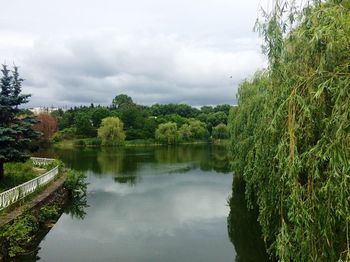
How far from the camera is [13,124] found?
15453 mm

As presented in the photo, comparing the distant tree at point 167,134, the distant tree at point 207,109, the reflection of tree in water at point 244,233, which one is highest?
the distant tree at point 207,109

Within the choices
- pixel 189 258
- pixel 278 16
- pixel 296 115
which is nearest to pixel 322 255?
pixel 296 115

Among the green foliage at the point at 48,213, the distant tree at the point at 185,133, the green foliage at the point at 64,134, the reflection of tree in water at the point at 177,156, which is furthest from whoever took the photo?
the distant tree at the point at 185,133

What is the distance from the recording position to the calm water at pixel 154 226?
11586 mm

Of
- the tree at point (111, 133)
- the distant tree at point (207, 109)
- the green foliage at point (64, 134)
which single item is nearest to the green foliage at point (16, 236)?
the tree at point (111, 133)

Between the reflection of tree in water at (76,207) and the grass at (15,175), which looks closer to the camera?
the grass at (15,175)

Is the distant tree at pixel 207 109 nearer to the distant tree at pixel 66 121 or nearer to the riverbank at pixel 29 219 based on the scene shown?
the distant tree at pixel 66 121

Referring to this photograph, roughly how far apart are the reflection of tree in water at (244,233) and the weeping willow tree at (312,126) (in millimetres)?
5712

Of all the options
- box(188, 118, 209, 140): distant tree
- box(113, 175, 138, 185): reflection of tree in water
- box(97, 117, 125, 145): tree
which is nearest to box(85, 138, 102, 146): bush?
box(97, 117, 125, 145): tree

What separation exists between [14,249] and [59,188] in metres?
7.46

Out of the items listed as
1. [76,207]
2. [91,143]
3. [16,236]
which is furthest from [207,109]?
[16,236]

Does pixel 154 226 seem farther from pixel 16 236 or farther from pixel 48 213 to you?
pixel 16 236

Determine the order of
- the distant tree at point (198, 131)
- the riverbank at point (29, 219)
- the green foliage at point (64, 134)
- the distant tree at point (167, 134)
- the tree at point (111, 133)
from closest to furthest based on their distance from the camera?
the riverbank at point (29, 219)
the tree at point (111, 133)
the green foliage at point (64, 134)
the distant tree at point (167, 134)
the distant tree at point (198, 131)

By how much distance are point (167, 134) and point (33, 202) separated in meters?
55.6
